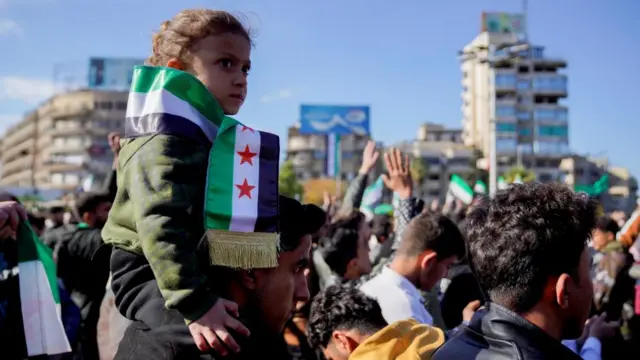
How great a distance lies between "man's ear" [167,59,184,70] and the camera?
2506 millimetres

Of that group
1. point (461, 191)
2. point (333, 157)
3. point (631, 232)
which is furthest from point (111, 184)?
point (333, 157)

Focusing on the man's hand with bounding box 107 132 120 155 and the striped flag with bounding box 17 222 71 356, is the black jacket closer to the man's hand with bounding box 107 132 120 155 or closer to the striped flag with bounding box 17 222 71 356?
the striped flag with bounding box 17 222 71 356

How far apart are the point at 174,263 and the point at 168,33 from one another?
0.90 metres

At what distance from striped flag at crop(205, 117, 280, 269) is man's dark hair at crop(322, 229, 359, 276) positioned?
11.3 ft

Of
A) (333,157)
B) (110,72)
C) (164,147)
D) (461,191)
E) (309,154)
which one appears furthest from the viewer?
(309,154)

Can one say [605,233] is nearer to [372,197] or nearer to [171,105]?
[372,197]

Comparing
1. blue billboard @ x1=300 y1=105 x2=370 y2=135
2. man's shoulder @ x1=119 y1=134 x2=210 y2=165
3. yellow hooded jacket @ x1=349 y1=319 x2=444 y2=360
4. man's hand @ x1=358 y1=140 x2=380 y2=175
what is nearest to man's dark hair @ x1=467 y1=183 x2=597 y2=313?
yellow hooded jacket @ x1=349 y1=319 x2=444 y2=360

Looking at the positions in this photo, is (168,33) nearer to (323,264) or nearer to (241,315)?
(241,315)

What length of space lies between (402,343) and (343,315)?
0.83m

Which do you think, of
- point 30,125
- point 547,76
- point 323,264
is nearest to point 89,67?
point 30,125

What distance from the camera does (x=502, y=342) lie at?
2123 millimetres

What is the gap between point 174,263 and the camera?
2.00 m

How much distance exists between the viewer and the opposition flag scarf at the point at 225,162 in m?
2.12

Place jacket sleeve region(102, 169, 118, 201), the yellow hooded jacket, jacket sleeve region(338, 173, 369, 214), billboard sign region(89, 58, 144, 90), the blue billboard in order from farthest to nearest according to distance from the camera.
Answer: billboard sign region(89, 58, 144, 90) < the blue billboard < jacket sleeve region(338, 173, 369, 214) < jacket sleeve region(102, 169, 118, 201) < the yellow hooded jacket
